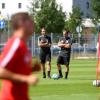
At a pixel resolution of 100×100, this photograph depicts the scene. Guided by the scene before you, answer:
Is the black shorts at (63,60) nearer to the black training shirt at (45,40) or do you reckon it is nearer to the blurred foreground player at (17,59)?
the black training shirt at (45,40)

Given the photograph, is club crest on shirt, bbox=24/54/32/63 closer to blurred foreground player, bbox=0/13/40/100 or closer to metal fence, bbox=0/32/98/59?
blurred foreground player, bbox=0/13/40/100

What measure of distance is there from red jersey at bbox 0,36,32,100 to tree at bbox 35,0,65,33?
2703 inches

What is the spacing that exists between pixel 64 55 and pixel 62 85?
386 cm

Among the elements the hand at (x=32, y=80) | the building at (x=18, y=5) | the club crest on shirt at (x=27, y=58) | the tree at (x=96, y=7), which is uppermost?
the club crest on shirt at (x=27, y=58)

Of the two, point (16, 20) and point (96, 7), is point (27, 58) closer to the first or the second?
point (16, 20)

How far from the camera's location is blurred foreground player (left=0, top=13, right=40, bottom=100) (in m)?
6.30

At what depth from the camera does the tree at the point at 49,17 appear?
3004 inches

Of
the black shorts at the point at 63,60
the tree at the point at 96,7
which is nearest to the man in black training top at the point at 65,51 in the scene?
the black shorts at the point at 63,60

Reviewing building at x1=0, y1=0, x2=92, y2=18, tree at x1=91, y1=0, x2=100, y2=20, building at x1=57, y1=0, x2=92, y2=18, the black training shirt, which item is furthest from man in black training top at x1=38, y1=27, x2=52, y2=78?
building at x1=0, y1=0, x2=92, y2=18

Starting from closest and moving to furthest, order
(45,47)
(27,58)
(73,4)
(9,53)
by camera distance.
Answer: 1. (9,53)
2. (27,58)
3. (45,47)
4. (73,4)

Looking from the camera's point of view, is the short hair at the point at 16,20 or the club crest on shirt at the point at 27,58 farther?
the club crest on shirt at the point at 27,58

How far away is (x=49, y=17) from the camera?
77.1 metres

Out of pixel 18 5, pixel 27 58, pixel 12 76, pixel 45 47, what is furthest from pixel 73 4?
pixel 12 76

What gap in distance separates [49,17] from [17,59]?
70.8 m
